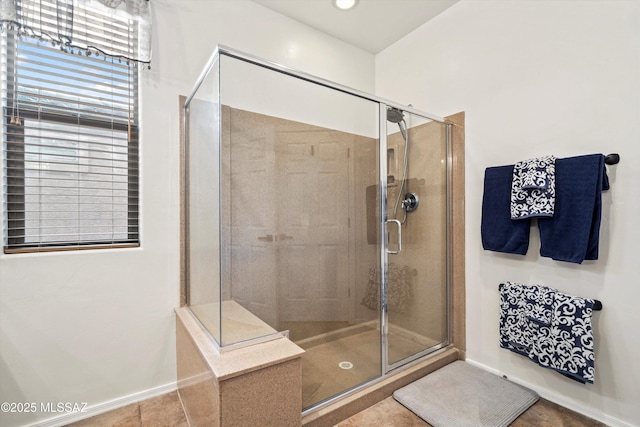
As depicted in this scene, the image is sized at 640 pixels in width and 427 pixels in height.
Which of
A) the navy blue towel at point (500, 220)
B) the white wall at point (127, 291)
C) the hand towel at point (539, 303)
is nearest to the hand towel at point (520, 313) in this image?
the hand towel at point (539, 303)

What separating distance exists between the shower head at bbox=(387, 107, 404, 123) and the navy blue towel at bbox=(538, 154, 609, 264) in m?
0.96

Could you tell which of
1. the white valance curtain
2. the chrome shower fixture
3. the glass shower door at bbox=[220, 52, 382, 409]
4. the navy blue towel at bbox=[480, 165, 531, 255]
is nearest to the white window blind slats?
the white valance curtain

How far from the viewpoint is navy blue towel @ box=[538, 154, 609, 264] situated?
5.22 feet

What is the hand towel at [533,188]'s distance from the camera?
174 cm

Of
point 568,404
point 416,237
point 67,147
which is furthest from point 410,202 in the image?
point 67,147

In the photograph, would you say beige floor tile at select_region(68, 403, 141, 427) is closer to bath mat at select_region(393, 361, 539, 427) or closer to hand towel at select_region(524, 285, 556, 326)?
bath mat at select_region(393, 361, 539, 427)

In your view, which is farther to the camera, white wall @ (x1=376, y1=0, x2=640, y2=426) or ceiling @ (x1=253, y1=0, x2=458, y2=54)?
ceiling @ (x1=253, y1=0, x2=458, y2=54)

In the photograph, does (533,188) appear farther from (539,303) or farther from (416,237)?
(416,237)

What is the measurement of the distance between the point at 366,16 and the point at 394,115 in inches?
41.1

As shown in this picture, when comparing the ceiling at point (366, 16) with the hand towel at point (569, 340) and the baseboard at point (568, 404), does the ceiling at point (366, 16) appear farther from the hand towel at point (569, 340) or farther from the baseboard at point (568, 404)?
the baseboard at point (568, 404)

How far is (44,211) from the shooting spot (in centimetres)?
165

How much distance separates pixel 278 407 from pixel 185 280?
3.49 ft

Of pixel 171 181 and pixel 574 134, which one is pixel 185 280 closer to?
pixel 171 181

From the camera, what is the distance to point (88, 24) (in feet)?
5.62
